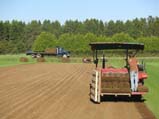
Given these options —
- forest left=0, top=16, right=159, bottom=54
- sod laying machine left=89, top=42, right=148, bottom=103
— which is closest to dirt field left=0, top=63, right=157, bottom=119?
sod laying machine left=89, top=42, right=148, bottom=103

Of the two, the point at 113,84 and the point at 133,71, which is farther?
the point at 113,84

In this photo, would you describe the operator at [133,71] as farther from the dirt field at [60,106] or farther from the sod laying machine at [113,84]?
the dirt field at [60,106]

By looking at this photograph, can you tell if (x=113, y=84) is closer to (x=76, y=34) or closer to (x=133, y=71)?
(x=133, y=71)

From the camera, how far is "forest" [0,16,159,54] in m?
136

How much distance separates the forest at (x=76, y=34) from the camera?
5335 inches

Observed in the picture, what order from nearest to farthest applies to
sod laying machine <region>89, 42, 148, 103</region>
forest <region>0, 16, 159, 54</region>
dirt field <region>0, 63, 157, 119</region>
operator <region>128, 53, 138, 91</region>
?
1. dirt field <region>0, 63, 157, 119</region>
2. sod laying machine <region>89, 42, 148, 103</region>
3. operator <region>128, 53, 138, 91</region>
4. forest <region>0, 16, 159, 54</region>

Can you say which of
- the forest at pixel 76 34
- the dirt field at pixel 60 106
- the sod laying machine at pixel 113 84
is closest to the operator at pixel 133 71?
the sod laying machine at pixel 113 84

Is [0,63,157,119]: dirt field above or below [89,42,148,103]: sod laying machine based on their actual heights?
below

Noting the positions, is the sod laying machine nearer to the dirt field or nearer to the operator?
the operator

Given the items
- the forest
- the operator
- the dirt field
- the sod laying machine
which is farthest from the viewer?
the forest

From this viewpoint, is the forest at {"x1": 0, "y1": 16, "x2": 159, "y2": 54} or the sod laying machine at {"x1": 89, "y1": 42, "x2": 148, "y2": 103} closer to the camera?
the sod laying machine at {"x1": 89, "y1": 42, "x2": 148, "y2": 103}

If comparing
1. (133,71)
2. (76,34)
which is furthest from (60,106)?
(76,34)

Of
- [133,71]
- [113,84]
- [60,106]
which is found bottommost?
[60,106]

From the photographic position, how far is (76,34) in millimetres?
173375
